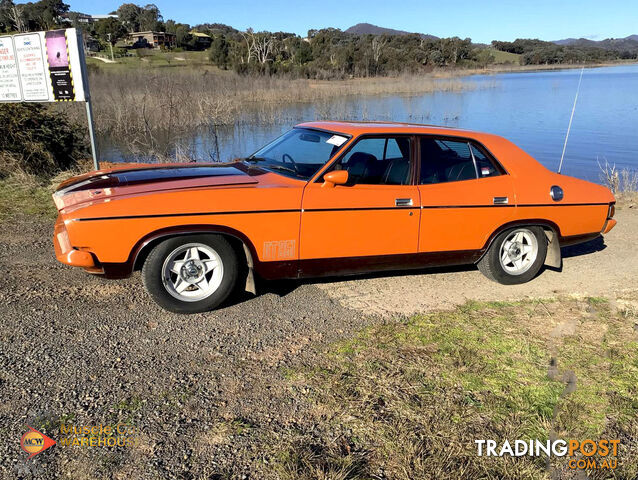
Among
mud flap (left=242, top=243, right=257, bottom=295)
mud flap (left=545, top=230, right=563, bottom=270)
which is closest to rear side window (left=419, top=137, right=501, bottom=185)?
mud flap (left=545, top=230, right=563, bottom=270)

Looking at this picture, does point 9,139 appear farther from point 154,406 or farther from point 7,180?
point 154,406

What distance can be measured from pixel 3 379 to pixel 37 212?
4.96 metres

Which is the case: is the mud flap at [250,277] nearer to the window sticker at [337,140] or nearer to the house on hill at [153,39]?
the window sticker at [337,140]

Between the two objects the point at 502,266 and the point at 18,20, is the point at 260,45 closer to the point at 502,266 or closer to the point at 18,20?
the point at 18,20

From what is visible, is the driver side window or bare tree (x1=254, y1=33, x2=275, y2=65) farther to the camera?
bare tree (x1=254, y1=33, x2=275, y2=65)

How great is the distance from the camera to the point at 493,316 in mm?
4559

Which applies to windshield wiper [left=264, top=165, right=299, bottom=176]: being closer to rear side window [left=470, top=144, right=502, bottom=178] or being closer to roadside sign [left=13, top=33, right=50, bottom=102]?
rear side window [left=470, top=144, right=502, bottom=178]

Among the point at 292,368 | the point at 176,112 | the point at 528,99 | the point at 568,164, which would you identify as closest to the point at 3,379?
the point at 292,368

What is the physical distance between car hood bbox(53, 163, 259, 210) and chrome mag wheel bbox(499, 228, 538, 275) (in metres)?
2.75

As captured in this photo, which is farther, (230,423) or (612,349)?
(612,349)

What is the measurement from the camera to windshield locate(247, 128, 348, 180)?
4.65 meters

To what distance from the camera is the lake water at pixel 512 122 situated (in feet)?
51.1

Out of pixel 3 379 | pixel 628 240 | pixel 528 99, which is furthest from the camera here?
pixel 528 99

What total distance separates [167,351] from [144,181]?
59.8 inches
